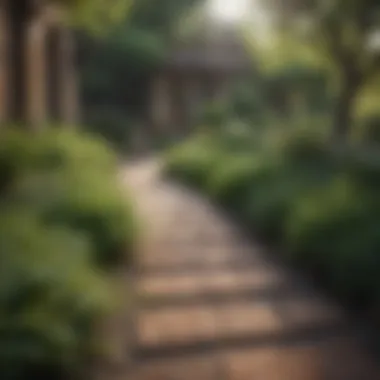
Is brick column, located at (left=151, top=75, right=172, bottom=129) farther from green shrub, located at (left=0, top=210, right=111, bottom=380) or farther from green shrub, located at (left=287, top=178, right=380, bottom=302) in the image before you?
green shrub, located at (left=0, top=210, right=111, bottom=380)

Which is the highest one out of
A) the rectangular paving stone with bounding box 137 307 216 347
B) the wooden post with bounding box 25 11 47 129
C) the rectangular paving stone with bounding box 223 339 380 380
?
the wooden post with bounding box 25 11 47 129

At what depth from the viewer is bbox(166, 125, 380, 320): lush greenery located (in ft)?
17.3

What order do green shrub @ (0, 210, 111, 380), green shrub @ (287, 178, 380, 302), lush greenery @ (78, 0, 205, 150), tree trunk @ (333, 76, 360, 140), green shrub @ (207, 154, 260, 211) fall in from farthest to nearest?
lush greenery @ (78, 0, 205, 150)
tree trunk @ (333, 76, 360, 140)
green shrub @ (207, 154, 260, 211)
green shrub @ (287, 178, 380, 302)
green shrub @ (0, 210, 111, 380)

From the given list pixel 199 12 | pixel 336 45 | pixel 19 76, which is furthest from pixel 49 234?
pixel 199 12

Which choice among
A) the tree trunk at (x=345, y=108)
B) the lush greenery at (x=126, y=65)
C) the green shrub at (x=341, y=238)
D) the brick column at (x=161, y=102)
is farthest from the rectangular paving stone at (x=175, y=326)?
the brick column at (x=161, y=102)

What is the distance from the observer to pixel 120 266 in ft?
18.9

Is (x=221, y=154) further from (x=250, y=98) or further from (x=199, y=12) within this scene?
(x=199, y=12)

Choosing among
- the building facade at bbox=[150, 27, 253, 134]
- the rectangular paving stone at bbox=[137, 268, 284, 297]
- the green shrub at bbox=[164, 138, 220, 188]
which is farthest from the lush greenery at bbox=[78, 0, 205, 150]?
the rectangular paving stone at bbox=[137, 268, 284, 297]

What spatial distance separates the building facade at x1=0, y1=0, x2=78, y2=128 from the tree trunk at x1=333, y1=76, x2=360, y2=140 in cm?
431

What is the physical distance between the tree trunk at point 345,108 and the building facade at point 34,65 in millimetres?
4313

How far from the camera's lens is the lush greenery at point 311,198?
5.29m

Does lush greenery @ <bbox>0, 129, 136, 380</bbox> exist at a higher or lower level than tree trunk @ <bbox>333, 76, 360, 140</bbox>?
lower

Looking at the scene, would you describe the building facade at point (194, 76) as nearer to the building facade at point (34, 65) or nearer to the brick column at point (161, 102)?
the brick column at point (161, 102)

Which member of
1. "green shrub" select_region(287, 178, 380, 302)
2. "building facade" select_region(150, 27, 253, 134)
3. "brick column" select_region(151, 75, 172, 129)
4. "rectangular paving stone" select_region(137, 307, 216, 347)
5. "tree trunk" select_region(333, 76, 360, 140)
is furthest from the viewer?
"building facade" select_region(150, 27, 253, 134)
